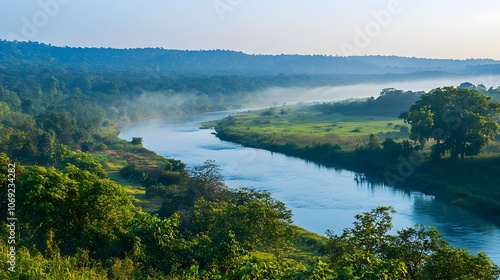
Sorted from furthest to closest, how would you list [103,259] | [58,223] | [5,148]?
[5,148] → [58,223] → [103,259]

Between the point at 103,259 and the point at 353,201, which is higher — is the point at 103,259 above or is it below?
above

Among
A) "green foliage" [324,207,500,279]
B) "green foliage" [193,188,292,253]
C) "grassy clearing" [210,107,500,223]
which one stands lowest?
"grassy clearing" [210,107,500,223]

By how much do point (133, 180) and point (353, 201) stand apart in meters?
22.3

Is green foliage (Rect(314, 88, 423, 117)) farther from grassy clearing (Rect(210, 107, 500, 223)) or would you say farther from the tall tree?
the tall tree

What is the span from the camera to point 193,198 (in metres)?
35.1

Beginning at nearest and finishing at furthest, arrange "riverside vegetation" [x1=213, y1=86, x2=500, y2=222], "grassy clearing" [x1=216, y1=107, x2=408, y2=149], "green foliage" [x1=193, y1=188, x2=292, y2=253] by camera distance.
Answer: "green foliage" [x1=193, y1=188, x2=292, y2=253], "riverside vegetation" [x1=213, y1=86, x2=500, y2=222], "grassy clearing" [x1=216, y1=107, x2=408, y2=149]

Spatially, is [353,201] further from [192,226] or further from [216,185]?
[192,226]

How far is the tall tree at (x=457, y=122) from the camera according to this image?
163ft

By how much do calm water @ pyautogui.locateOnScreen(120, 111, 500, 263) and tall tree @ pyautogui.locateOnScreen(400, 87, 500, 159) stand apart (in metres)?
7.42

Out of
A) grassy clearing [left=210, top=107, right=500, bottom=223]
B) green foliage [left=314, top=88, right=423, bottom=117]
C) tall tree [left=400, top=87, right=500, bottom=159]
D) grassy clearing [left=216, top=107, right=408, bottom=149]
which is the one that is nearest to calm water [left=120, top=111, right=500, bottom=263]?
grassy clearing [left=210, top=107, right=500, bottom=223]

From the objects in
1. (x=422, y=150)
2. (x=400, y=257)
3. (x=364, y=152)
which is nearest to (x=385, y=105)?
(x=364, y=152)

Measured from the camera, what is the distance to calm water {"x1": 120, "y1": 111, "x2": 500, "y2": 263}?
37.3m

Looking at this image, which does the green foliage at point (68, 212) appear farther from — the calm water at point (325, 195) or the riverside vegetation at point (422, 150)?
the riverside vegetation at point (422, 150)

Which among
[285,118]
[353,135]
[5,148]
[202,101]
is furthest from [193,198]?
[202,101]
